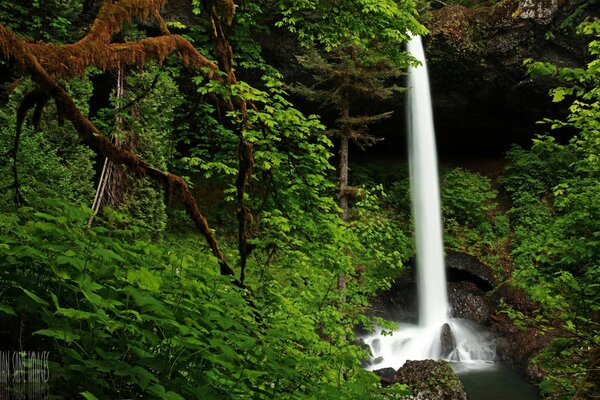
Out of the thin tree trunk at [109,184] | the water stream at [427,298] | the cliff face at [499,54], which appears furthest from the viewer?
the cliff face at [499,54]

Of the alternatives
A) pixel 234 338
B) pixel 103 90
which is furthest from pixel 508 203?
pixel 234 338

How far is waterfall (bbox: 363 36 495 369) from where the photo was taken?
1384cm

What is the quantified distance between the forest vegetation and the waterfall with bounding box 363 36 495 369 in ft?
11.5

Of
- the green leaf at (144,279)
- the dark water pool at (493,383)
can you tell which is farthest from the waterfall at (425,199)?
the green leaf at (144,279)

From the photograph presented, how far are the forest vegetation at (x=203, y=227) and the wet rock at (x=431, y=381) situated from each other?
2576 millimetres

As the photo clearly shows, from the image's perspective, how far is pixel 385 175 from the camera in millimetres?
22328

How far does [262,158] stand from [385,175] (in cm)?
1731

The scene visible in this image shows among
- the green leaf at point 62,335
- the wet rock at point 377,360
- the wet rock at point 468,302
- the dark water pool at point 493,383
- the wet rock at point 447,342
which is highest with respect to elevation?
the green leaf at point 62,335

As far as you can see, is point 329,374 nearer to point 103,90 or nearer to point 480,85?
point 103,90

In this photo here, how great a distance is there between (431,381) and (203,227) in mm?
7400

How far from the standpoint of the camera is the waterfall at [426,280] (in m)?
13.8

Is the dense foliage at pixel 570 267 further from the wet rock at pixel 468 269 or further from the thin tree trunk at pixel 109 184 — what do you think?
the wet rock at pixel 468 269

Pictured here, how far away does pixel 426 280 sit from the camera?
55.5 ft

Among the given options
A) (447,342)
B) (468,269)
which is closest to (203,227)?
(447,342)
